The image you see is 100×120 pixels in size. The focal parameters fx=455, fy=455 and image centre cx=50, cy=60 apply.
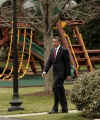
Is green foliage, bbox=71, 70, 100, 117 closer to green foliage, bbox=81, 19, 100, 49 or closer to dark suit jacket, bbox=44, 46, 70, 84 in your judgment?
dark suit jacket, bbox=44, 46, 70, 84

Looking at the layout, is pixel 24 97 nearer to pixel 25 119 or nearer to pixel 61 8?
pixel 61 8

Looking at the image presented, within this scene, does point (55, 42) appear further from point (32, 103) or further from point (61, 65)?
point (32, 103)

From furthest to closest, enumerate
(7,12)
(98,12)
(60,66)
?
(7,12) < (98,12) < (60,66)

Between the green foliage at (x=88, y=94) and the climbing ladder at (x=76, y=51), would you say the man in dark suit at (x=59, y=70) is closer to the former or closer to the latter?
the green foliage at (x=88, y=94)

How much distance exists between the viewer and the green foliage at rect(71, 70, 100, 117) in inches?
384

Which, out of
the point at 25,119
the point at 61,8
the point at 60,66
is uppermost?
the point at 61,8

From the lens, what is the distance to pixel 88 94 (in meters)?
9.91

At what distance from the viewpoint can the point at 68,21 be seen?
76.5ft

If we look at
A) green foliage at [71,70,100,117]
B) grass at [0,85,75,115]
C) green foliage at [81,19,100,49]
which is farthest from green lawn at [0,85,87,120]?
green foliage at [81,19,100,49]

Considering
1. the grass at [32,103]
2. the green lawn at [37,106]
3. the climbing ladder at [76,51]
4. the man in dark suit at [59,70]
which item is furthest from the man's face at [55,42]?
the climbing ladder at [76,51]

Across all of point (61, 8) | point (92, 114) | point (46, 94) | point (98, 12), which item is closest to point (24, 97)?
point (46, 94)

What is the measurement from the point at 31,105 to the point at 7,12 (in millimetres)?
8769

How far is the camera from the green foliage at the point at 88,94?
32.0 feet

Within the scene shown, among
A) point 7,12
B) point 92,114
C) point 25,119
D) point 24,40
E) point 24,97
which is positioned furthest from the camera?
point 24,40
